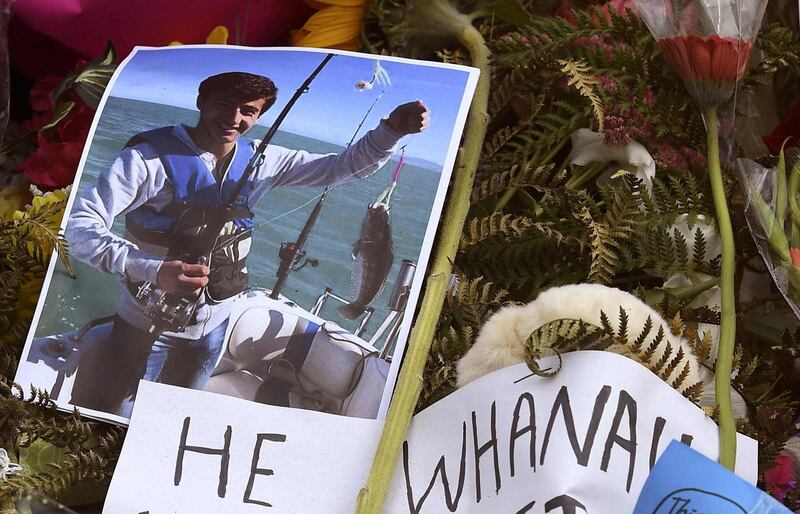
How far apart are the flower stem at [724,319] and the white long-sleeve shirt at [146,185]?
21 cm

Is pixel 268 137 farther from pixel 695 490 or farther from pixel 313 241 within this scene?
pixel 695 490

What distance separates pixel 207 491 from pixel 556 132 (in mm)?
348

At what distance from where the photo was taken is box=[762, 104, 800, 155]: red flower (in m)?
0.63

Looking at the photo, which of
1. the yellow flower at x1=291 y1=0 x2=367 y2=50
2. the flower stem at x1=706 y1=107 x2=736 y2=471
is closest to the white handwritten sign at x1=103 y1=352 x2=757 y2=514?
the flower stem at x1=706 y1=107 x2=736 y2=471

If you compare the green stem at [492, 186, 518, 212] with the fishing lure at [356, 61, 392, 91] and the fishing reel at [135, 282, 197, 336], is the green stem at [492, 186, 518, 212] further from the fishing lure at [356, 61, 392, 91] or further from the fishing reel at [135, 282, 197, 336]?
the fishing reel at [135, 282, 197, 336]

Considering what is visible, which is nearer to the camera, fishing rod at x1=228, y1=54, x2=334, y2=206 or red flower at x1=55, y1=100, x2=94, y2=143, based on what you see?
fishing rod at x1=228, y1=54, x2=334, y2=206

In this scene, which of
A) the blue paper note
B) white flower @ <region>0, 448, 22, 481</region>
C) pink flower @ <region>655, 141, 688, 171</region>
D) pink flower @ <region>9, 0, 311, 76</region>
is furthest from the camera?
pink flower @ <region>9, 0, 311, 76</region>

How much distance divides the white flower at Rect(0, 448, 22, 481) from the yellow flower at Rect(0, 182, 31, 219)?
0.81 ft

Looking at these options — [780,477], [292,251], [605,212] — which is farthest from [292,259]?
[780,477]

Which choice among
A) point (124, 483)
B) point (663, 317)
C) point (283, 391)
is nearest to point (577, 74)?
point (663, 317)

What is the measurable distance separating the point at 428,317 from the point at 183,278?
6.7 inches

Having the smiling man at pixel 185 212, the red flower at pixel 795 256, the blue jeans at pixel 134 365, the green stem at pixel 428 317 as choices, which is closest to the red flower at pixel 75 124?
the smiling man at pixel 185 212

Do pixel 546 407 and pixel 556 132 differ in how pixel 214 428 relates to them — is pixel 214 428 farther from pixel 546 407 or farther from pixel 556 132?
pixel 556 132

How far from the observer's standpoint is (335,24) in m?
0.71
